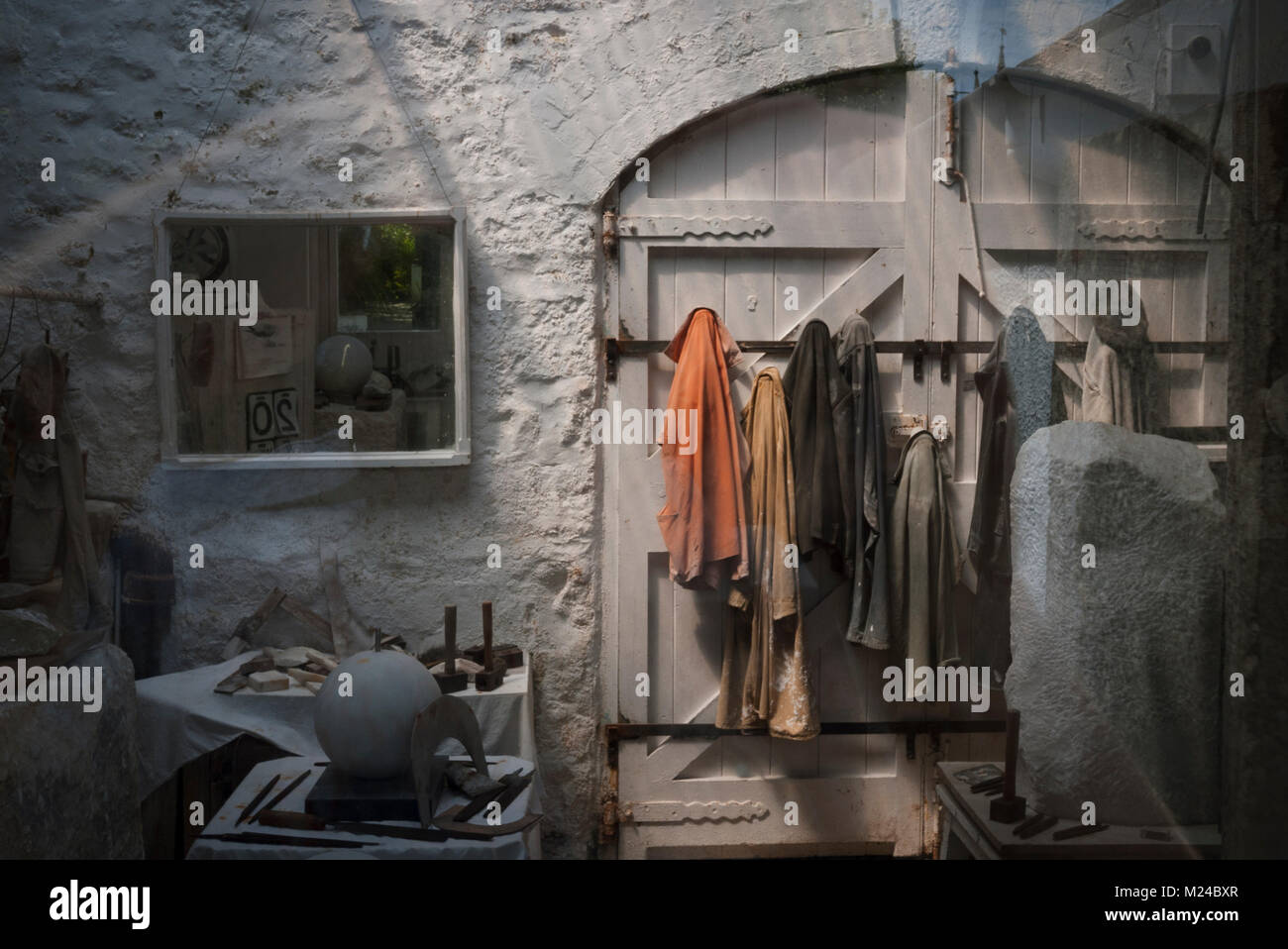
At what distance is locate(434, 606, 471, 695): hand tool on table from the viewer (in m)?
1.86

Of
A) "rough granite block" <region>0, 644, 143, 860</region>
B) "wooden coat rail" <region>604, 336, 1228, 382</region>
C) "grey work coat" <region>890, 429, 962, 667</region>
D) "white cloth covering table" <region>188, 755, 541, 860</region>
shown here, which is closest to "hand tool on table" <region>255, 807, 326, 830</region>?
"white cloth covering table" <region>188, 755, 541, 860</region>

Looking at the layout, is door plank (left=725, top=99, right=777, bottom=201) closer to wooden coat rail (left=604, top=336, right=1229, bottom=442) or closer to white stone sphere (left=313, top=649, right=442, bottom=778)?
wooden coat rail (left=604, top=336, right=1229, bottom=442)

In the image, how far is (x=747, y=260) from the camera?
→ 191 centimetres

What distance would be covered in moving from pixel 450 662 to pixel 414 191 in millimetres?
851

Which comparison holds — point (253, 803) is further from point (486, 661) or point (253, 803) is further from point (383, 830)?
point (486, 661)

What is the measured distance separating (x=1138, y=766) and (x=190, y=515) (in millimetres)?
1785

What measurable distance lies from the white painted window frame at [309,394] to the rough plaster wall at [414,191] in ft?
0.06

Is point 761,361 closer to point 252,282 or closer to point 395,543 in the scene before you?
point 395,543

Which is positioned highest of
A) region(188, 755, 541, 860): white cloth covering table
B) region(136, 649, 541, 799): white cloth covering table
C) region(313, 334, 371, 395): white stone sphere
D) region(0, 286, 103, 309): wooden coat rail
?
region(0, 286, 103, 309): wooden coat rail

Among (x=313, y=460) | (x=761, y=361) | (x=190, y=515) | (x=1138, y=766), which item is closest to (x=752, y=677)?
(x=761, y=361)

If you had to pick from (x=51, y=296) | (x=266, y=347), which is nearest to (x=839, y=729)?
(x=266, y=347)

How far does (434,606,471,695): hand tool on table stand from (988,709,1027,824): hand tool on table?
3.26 ft

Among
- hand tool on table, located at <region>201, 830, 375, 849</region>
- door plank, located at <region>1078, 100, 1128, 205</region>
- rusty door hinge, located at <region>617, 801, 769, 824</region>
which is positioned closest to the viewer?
hand tool on table, located at <region>201, 830, 375, 849</region>
